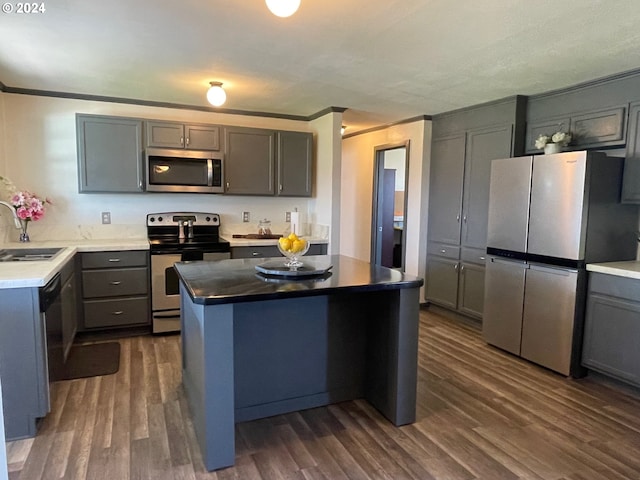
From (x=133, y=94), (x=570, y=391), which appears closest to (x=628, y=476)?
(x=570, y=391)

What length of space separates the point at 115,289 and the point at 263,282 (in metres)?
2.24

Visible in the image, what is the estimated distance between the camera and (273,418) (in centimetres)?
249

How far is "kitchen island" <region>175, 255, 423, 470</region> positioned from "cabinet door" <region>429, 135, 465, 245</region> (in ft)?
6.80

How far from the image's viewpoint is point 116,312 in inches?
150

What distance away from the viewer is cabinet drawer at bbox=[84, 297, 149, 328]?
3.73m

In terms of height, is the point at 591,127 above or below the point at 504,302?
above

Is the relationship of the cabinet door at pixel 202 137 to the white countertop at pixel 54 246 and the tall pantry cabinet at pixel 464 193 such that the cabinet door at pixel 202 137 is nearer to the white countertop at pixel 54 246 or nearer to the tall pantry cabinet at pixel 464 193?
the white countertop at pixel 54 246

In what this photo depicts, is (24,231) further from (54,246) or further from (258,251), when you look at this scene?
(258,251)

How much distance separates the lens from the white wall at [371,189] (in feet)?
15.8

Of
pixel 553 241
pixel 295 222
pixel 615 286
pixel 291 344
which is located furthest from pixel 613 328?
pixel 295 222

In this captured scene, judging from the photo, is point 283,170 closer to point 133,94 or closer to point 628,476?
point 133,94

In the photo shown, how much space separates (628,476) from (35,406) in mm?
3021

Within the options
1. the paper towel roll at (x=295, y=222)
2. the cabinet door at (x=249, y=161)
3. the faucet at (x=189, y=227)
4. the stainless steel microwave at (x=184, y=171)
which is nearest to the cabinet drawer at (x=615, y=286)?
the paper towel roll at (x=295, y=222)

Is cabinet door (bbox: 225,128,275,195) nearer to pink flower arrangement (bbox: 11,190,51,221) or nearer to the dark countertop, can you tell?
pink flower arrangement (bbox: 11,190,51,221)
